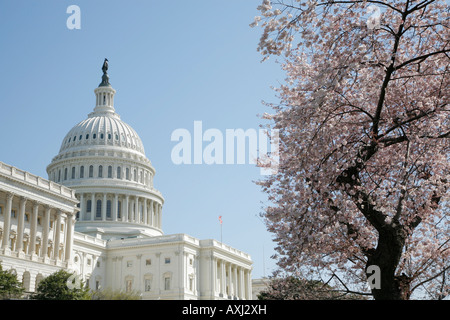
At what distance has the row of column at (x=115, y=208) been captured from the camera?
116 meters

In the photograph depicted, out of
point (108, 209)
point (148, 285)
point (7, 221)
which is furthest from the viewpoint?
point (108, 209)

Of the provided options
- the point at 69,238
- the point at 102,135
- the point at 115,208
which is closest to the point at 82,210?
the point at 115,208

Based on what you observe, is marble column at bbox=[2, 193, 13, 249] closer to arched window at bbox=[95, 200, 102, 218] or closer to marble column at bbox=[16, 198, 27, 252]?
marble column at bbox=[16, 198, 27, 252]

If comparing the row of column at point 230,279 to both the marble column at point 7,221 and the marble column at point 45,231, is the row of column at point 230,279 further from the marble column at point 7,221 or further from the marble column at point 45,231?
the marble column at point 7,221

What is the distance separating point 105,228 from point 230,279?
87.1ft

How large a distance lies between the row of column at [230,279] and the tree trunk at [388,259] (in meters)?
90.2

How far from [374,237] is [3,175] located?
2245 inches

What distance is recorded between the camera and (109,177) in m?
121

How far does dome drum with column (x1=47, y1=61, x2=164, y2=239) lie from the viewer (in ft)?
379

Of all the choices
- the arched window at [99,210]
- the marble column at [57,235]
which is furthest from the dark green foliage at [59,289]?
the arched window at [99,210]

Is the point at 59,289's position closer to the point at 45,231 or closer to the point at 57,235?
the point at 45,231
